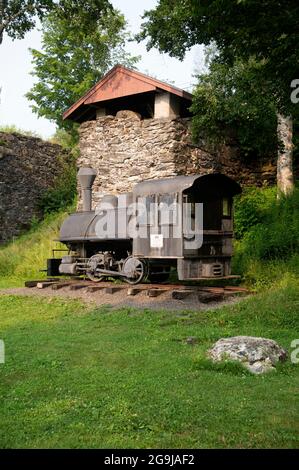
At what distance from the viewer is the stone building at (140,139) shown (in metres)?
18.6

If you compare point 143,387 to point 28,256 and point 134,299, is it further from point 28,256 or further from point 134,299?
point 28,256

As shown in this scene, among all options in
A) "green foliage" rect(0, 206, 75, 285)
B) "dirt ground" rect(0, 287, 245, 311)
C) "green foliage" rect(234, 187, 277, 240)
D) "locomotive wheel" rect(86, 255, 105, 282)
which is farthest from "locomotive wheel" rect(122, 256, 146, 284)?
"green foliage" rect(234, 187, 277, 240)

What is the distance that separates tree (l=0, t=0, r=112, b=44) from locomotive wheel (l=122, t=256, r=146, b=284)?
812 cm

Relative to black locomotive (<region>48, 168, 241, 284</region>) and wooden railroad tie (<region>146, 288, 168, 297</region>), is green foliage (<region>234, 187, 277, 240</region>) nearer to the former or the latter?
black locomotive (<region>48, 168, 241, 284</region>)

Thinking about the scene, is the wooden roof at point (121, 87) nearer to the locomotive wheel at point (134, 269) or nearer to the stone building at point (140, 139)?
the stone building at point (140, 139)

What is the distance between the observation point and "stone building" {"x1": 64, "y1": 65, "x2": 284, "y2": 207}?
18594mm

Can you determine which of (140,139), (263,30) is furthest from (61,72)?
(263,30)

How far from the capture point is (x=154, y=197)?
12453 millimetres

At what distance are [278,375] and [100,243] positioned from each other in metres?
9.49

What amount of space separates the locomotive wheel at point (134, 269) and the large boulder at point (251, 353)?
662 centimetres

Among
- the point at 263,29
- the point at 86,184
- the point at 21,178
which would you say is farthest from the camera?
the point at 21,178

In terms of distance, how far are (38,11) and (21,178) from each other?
10404 millimetres

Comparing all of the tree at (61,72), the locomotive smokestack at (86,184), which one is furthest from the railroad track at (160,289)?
the tree at (61,72)

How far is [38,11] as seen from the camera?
640 inches
